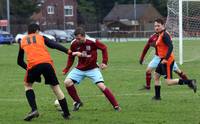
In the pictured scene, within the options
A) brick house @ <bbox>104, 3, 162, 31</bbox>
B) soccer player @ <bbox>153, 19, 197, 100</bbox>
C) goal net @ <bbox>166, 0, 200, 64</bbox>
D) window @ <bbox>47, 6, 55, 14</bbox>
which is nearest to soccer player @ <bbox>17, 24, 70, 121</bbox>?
soccer player @ <bbox>153, 19, 197, 100</bbox>

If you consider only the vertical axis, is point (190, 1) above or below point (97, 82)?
above

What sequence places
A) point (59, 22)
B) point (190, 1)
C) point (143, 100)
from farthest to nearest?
point (59, 22) < point (190, 1) < point (143, 100)

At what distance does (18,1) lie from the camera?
297 feet

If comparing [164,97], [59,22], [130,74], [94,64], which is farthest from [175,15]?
[59,22]

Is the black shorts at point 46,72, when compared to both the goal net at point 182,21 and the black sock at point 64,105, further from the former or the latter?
the goal net at point 182,21

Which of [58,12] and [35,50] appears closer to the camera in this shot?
[35,50]

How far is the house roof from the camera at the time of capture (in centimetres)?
10959

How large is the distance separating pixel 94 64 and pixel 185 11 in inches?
712

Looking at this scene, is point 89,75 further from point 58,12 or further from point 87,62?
point 58,12

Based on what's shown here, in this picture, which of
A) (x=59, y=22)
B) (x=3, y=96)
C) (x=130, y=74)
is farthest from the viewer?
(x=59, y=22)

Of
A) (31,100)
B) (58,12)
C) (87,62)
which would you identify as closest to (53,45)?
(31,100)

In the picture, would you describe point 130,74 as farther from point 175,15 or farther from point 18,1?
point 18,1

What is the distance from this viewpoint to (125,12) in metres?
112

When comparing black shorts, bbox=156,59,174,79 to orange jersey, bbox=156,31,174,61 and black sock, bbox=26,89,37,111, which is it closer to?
orange jersey, bbox=156,31,174,61
